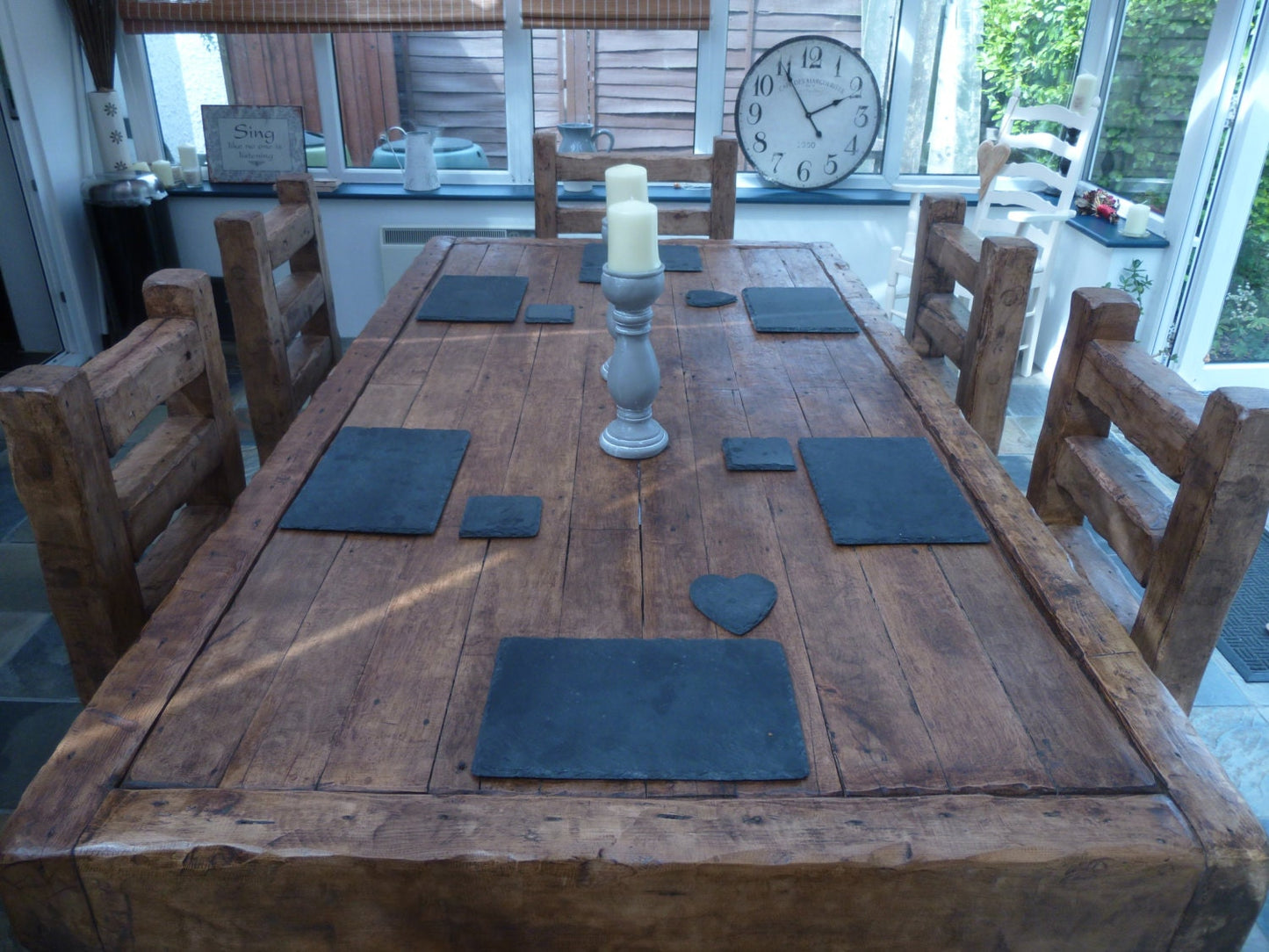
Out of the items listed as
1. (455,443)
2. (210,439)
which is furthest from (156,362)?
(455,443)

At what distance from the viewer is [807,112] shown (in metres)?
3.83

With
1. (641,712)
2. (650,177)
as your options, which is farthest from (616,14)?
(641,712)

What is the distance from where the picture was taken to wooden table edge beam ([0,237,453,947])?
798mm

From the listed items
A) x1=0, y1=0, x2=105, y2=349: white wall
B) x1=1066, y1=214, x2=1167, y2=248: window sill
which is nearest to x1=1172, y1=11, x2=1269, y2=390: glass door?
x1=1066, y1=214, x2=1167, y2=248: window sill

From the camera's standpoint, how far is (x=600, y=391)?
1705 mm

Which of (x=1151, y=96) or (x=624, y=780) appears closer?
(x=624, y=780)

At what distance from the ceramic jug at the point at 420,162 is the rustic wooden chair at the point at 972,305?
2387 millimetres

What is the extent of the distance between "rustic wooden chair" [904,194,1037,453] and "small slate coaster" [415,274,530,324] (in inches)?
34.5

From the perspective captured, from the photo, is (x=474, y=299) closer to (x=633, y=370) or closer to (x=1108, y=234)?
(x=633, y=370)

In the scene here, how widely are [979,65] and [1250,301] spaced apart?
1.42m

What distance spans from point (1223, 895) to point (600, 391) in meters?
1.16

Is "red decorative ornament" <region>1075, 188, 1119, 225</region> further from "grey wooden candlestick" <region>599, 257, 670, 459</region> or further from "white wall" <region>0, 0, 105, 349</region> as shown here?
"white wall" <region>0, 0, 105, 349</region>

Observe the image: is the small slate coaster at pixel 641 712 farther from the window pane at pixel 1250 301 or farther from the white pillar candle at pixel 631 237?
the window pane at pixel 1250 301

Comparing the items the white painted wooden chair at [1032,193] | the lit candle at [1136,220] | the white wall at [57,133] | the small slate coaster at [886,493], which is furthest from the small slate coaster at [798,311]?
the white wall at [57,133]
